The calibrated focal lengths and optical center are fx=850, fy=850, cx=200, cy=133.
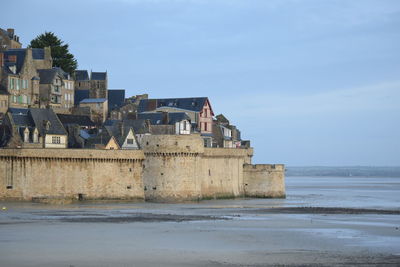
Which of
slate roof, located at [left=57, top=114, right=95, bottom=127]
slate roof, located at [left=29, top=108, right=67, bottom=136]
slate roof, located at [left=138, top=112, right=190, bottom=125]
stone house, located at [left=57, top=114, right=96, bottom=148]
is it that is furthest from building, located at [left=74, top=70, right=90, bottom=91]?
slate roof, located at [left=29, top=108, right=67, bottom=136]

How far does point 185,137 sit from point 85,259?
32157mm

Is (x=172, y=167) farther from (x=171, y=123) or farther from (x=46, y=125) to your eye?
(x=171, y=123)

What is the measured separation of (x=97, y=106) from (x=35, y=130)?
22.6m

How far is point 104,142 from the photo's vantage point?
6906 centimetres

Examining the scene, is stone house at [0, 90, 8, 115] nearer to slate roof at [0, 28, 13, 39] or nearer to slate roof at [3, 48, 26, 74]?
slate roof at [3, 48, 26, 74]

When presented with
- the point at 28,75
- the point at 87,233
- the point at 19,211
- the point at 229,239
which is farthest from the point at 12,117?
the point at 229,239

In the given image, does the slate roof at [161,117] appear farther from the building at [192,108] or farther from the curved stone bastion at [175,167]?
the curved stone bastion at [175,167]

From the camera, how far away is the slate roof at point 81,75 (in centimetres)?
Answer: 9613

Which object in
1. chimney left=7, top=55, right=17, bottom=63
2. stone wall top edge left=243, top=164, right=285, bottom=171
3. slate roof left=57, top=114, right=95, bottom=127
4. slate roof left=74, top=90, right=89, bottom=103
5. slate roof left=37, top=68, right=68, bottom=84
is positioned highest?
chimney left=7, top=55, right=17, bottom=63

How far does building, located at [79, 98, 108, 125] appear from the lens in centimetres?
8662

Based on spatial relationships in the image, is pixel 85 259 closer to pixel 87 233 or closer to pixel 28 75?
pixel 87 233

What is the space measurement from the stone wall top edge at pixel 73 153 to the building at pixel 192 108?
65.2 ft

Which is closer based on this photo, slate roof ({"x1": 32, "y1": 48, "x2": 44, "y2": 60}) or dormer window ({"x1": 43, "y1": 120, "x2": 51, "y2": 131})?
dormer window ({"x1": 43, "y1": 120, "x2": 51, "y2": 131})

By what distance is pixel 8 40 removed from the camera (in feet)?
319
